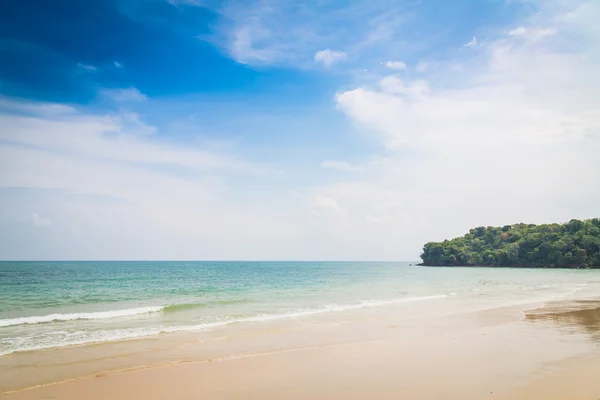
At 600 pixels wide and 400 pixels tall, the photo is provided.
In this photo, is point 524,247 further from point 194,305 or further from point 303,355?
point 303,355

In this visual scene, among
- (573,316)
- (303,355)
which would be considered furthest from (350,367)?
(573,316)

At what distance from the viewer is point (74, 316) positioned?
17.5 m

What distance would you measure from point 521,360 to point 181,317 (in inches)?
554

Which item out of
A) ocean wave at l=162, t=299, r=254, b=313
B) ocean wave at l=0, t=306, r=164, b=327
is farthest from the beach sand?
ocean wave at l=162, t=299, r=254, b=313

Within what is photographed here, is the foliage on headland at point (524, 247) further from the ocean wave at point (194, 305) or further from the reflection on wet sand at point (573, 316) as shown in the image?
the ocean wave at point (194, 305)

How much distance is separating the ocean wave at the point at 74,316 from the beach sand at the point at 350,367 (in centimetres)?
707

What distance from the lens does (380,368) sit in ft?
28.0

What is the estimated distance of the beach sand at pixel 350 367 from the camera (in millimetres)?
7078

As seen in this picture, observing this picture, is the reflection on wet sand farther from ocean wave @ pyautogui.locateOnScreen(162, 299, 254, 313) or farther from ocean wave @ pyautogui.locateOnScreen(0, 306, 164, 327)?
ocean wave @ pyautogui.locateOnScreen(0, 306, 164, 327)

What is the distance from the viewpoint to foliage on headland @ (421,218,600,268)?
8794 centimetres

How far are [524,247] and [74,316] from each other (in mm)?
112157

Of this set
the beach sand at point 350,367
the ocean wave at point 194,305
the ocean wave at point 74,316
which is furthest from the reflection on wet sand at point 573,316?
the ocean wave at point 74,316

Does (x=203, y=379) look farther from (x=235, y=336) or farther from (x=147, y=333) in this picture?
(x=147, y=333)

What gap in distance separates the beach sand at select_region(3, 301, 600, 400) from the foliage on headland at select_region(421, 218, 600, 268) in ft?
308
